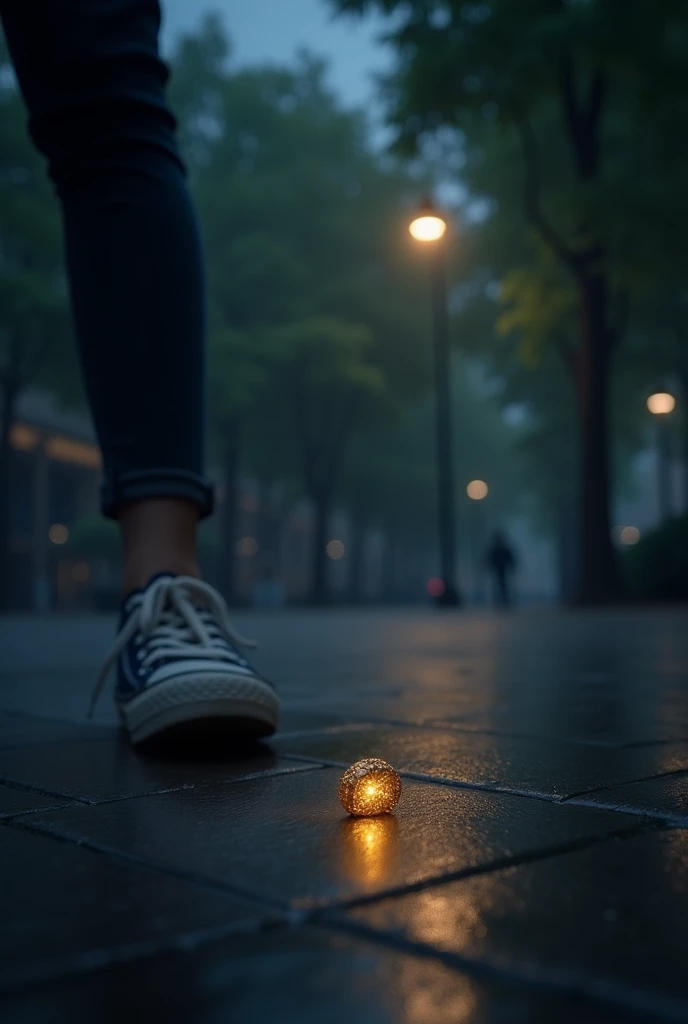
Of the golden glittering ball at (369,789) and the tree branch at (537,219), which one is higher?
the tree branch at (537,219)

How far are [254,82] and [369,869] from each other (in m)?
28.2

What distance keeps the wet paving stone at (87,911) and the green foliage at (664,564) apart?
614 inches

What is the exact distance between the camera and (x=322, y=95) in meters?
28.6

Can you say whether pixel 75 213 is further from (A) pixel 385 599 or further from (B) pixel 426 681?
(A) pixel 385 599

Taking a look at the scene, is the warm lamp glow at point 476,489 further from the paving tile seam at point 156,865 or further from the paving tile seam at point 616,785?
the paving tile seam at point 156,865

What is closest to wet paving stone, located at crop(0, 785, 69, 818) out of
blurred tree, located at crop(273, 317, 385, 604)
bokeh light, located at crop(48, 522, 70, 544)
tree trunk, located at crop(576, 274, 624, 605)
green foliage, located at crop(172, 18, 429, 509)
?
tree trunk, located at crop(576, 274, 624, 605)

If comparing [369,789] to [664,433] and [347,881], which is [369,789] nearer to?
[347,881]

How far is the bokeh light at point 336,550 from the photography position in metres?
64.6

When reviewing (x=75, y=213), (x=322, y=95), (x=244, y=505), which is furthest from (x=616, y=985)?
(x=244, y=505)

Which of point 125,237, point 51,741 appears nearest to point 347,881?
point 51,741

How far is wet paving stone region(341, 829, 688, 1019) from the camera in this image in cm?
66

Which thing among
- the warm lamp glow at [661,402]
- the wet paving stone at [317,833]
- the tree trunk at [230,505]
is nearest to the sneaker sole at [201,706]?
the wet paving stone at [317,833]

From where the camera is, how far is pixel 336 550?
214ft

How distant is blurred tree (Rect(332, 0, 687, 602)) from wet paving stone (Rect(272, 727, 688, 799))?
1251cm
